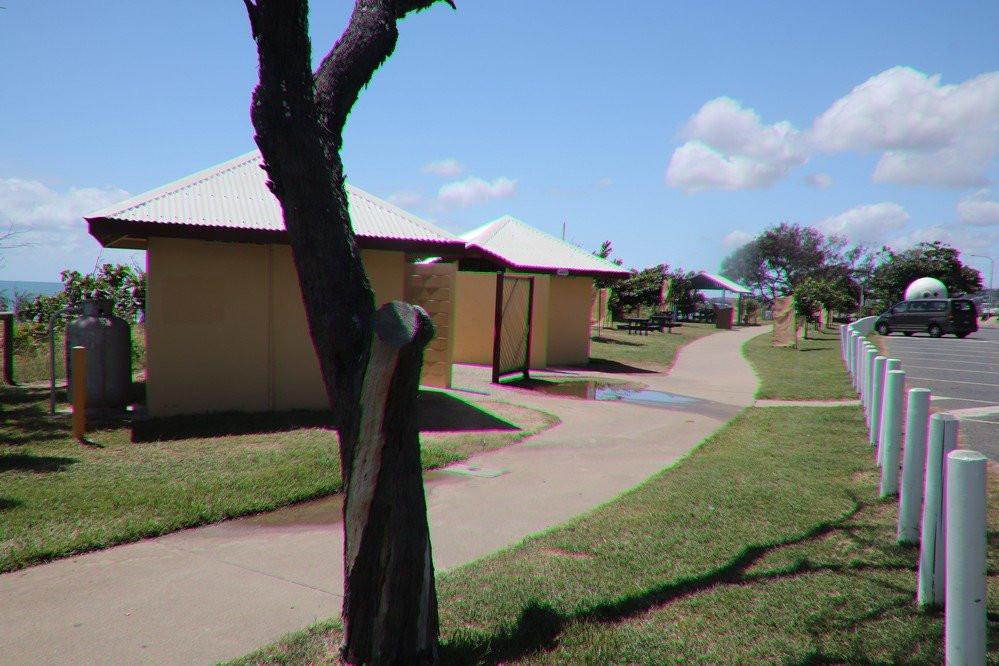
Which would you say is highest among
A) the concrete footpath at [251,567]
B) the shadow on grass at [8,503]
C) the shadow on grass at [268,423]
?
the shadow on grass at [8,503]

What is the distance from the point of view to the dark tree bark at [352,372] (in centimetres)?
307

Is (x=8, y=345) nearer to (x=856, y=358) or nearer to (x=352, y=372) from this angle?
(x=352, y=372)

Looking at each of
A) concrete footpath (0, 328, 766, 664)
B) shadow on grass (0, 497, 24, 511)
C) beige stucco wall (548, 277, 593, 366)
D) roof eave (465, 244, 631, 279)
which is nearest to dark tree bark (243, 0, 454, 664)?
concrete footpath (0, 328, 766, 664)

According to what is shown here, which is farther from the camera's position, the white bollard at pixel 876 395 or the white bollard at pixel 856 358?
the white bollard at pixel 856 358

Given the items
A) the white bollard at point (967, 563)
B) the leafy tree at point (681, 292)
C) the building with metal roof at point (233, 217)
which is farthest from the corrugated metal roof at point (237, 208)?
the leafy tree at point (681, 292)

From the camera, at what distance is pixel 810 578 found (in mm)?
4289

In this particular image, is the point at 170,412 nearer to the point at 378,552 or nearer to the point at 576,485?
the point at 576,485

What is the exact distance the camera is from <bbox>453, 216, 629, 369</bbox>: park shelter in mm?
17438

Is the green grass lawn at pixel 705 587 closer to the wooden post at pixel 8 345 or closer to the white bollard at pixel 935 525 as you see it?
the white bollard at pixel 935 525

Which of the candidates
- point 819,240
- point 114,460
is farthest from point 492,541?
point 819,240

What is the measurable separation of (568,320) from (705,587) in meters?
15.6

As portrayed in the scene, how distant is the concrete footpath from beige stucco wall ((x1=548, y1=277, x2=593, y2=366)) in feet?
34.9

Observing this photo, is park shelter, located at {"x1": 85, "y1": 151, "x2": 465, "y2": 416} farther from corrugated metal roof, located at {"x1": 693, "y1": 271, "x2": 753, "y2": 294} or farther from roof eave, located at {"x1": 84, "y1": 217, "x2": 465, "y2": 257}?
corrugated metal roof, located at {"x1": 693, "y1": 271, "x2": 753, "y2": 294}

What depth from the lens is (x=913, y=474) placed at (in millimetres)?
4828
